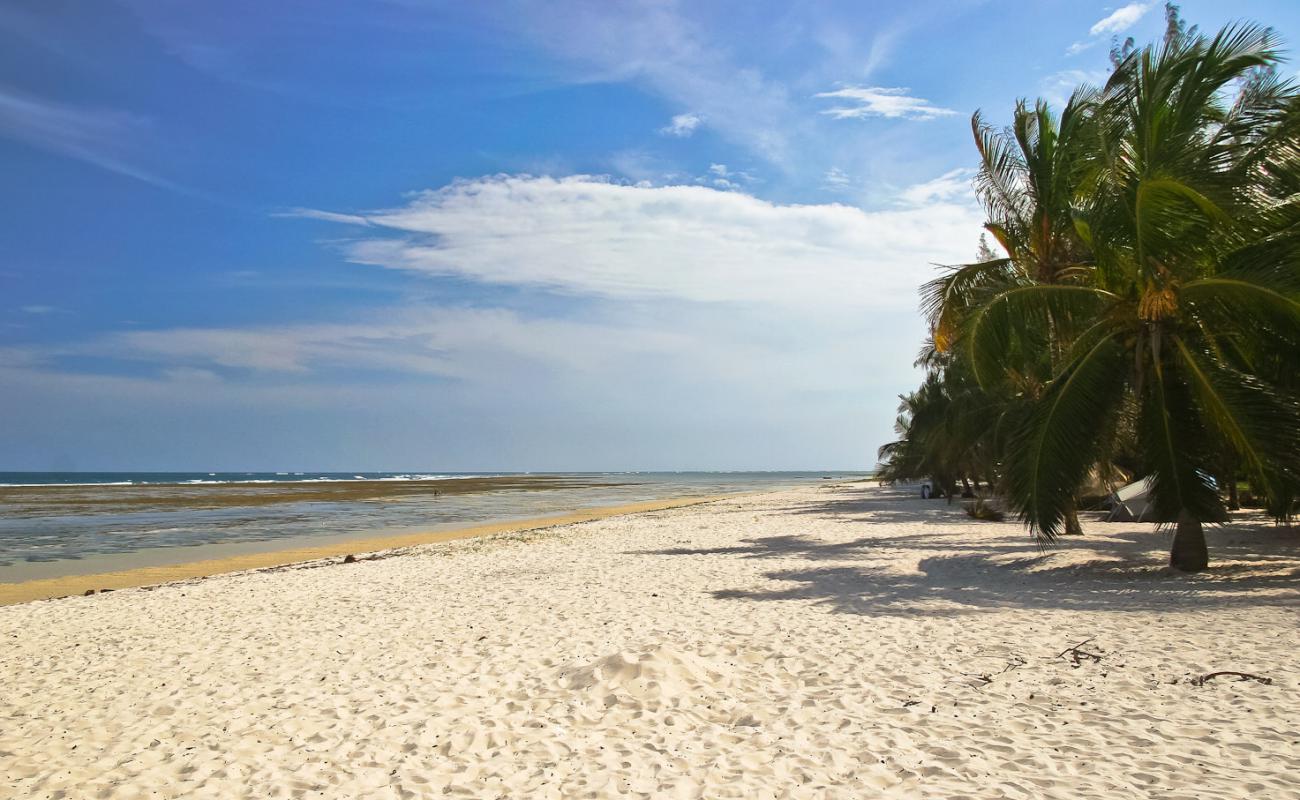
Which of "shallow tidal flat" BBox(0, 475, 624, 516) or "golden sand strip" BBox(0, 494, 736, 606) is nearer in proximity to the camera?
"golden sand strip" BBox(0, 494, 736, 606)

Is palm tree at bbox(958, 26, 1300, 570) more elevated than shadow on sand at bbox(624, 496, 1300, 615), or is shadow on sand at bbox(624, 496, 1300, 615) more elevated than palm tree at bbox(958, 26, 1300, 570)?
palm tree at bbox(958, 26, 1300, 570)

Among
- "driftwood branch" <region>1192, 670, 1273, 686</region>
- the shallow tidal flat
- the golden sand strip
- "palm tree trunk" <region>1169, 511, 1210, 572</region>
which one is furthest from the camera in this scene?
the shallow tidal flat

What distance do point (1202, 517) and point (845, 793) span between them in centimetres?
878

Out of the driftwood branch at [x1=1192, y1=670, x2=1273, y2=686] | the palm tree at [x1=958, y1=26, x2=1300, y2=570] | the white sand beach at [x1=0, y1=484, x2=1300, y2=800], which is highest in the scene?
the palm tree at [x1=958, y1=26, x2=1300, y2=570]

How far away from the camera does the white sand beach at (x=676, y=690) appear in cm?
453

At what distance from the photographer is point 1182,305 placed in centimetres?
1066

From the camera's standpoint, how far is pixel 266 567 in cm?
1675

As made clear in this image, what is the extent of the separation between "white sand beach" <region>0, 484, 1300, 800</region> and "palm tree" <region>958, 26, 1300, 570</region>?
62.8 inches

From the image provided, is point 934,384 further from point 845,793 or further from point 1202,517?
point 845,793

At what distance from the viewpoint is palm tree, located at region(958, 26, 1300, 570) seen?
32.0 feet

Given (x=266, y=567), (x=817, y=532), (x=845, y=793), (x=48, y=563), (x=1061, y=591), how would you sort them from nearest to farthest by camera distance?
1. (x=845, y=793)
2. (x=1061, y=591)
3. (x=266, y=567)
4. (x=48, y=563)
5. (x=817, y=532)

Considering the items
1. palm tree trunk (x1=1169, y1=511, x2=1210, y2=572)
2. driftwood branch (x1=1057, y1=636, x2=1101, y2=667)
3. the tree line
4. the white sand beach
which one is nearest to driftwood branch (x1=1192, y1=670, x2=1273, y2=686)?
the white sand beach

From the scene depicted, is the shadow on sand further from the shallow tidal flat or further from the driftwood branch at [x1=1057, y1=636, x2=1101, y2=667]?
the shallow tidal flat

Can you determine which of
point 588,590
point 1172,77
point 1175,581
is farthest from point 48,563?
point 1172,77
